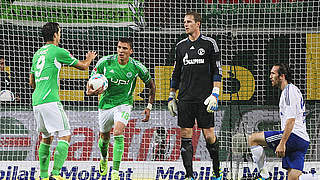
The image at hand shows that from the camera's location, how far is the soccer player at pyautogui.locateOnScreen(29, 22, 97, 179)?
6309mm

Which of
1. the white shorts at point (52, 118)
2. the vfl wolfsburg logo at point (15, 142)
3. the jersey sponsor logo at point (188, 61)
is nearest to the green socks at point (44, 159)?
the white shorts at point (52, 118)

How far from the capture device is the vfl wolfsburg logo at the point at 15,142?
935 centimetres

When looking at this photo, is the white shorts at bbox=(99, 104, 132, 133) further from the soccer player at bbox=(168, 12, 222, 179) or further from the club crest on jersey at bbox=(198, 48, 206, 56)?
the club crest on jersey at bbox=(198, 48, 206, 56)

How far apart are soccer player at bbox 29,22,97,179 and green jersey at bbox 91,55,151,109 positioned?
80 centimetres

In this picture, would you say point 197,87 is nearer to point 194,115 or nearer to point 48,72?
point 194,115

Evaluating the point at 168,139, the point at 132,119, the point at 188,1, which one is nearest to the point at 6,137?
the point at 132,119

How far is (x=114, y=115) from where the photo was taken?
7219 mm

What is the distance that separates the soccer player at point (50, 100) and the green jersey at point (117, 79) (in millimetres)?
804

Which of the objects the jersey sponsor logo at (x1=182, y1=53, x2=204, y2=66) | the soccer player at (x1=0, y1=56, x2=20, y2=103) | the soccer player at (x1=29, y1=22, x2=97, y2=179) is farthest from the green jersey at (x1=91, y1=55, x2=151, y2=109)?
the soccer player at (x1=0, y1=56, x2=20, y2=103)

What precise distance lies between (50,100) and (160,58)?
12.2ft

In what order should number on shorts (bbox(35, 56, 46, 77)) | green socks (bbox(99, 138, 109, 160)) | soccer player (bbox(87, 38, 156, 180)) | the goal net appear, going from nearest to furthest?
number on shorts (bbox(35, 56, 46, 77)) → soccer player (bbox(87, 38, 156, 180)) → green socks (bbox(99, 138, 109, 160)) → the goal net

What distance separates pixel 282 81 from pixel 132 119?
12.0 feet

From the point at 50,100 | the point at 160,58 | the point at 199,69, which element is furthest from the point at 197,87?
the point at 160,58

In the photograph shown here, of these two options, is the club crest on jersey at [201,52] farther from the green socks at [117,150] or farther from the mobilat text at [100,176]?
the mobilat text at [100,176]
